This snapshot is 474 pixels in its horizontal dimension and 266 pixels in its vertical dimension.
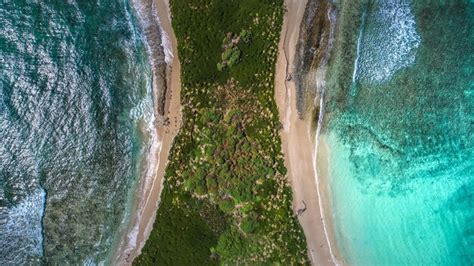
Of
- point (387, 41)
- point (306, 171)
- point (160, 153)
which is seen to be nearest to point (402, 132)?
point (387, 41)

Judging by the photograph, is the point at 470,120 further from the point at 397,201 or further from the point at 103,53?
the point at 103,53

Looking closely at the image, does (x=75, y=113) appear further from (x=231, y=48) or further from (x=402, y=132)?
(x=402, y=132)

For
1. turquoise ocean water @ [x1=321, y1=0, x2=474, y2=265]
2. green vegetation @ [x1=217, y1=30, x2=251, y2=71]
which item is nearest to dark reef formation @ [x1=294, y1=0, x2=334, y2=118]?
turquoise ocean water @ [x1=321, y1=0, x2=474, y2=265]

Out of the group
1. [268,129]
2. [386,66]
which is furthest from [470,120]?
[268,129]

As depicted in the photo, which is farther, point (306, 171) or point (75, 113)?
point (75, 113)

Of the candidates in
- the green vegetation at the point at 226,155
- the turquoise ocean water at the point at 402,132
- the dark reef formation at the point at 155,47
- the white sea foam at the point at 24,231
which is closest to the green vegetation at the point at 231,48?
the green vegetation at the point at 226,155

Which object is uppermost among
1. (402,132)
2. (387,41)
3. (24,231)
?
(387,41)

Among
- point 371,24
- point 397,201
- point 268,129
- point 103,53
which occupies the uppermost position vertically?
point 371,24
